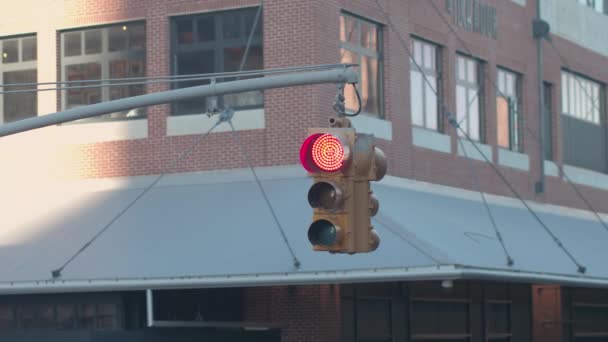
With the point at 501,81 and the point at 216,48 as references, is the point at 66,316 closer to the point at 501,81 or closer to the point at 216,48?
the point at 216,48

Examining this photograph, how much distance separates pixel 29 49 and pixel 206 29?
13.1ft

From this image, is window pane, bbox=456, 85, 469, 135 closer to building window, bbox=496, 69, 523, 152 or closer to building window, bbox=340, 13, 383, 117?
building window, bbox=496, 69, 523, 152

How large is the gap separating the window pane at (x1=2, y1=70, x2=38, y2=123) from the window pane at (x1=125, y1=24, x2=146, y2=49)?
2210 mm

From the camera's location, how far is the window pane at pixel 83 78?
2842 centimetres

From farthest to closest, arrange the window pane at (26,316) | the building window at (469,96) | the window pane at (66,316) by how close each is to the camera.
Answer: the building window at (469,96)
the window pane at (26,316)
the window pane at (66,316)

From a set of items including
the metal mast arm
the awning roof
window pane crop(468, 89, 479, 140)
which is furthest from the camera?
window pane crop(468, 89, 479, 140)

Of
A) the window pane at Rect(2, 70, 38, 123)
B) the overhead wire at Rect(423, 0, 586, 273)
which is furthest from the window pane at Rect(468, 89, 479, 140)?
the window pane at Rect(2, 70, 38, 123)

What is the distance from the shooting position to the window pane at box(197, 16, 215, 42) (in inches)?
1078

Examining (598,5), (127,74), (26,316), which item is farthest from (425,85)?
(598,5)

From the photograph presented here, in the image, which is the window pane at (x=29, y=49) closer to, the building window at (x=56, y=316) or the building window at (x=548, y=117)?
the building window at (x=56, y=316)

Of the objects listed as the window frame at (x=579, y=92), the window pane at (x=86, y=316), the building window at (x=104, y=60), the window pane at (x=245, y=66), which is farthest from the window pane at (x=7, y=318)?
the window frame at (x=579, y=92)

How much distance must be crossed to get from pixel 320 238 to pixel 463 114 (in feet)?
65.2

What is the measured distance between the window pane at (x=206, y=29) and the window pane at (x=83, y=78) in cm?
232

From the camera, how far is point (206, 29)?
90.1ft
